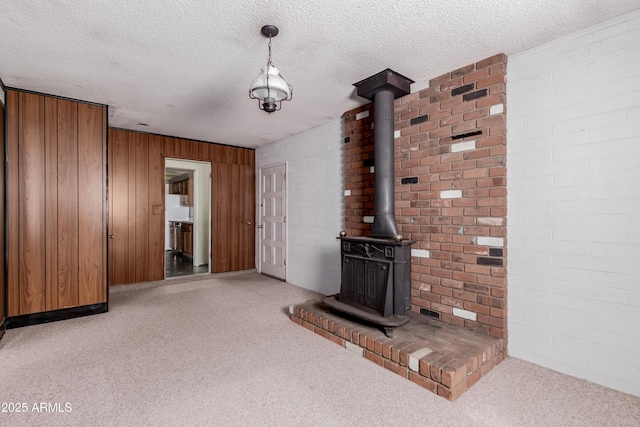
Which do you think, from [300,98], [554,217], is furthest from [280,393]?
[300,98]

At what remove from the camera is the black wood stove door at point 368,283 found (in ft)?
8.49

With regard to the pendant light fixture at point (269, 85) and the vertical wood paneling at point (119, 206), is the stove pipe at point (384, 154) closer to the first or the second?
the pendant light fixture at point (269, 85)

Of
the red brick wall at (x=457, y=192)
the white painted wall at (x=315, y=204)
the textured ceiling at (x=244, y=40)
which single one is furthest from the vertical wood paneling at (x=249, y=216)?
the red brick wall at (x=457, y=192)

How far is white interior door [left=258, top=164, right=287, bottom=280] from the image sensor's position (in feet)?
17.4

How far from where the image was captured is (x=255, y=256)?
20.0 feet

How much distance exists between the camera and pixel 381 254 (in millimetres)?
2744

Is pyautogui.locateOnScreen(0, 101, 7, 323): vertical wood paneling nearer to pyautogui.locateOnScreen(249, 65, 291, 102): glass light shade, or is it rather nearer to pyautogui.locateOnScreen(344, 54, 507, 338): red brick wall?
pyautogui.locateOnScreen(249, 65, 291, 102): glass light shade

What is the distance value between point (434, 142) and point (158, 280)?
15.3 ft

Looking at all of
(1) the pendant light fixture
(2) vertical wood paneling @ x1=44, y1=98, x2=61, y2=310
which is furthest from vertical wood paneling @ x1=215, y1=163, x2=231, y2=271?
(1) the pendant light fixture

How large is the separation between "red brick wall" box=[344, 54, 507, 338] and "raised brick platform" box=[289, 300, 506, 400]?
24 cm

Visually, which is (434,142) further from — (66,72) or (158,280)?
(158,280)

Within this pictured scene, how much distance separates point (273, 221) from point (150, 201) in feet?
6.62

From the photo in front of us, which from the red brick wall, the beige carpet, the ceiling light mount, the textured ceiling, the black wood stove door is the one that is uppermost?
the textured ceiling

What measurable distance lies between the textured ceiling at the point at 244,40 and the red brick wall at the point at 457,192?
0.25 meters
